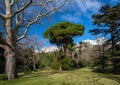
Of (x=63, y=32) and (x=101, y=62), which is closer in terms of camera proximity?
(x=101, y=62)

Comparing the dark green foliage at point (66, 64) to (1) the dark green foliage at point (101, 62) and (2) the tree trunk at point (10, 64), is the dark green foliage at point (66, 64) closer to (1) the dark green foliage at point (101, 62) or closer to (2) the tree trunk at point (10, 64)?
(1) the dark green foliage at point (101, 62)

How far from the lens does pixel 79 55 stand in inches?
A: 1619

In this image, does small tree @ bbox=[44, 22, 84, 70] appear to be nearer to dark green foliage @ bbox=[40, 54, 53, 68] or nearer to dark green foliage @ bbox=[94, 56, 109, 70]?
dark green foliage @ bbox=[40, 54, 53, 68]

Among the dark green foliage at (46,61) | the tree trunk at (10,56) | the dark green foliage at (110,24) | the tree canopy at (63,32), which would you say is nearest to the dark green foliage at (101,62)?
the dark green foliage at (110,24)

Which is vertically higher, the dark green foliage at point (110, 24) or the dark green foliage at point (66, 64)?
the dark green foliage at point (110, 24)

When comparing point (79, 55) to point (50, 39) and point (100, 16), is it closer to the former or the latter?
point (50, 39)

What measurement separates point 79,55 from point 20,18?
28.1m

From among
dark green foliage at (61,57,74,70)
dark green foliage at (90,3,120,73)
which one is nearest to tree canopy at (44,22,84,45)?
dark green foliage at (61,57,74,70)

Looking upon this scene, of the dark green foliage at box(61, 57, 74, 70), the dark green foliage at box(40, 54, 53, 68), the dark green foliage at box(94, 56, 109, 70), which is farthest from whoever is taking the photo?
the dark green foliage at box(40, 54, 53, 68)

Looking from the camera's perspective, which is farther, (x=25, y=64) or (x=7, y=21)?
(x=25, y=64)

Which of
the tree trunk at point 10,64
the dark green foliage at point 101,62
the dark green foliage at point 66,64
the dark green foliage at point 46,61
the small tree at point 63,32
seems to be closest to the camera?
the tree trunk at point 10,64

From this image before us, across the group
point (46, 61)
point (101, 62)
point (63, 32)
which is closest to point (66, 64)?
point (63, 32)

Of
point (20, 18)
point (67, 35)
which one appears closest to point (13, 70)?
point (20, 18)

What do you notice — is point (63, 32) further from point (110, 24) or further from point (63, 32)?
point (110, 24)
